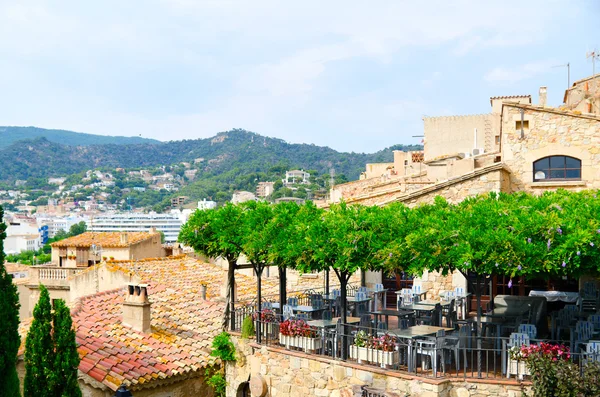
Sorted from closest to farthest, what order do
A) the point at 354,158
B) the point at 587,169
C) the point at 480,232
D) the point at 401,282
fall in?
the point at 480,232
the point at 587,169
the point at 401,282
the point at 354,158

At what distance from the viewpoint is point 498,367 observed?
13422 mm

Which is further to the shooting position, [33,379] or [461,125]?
[461,125]

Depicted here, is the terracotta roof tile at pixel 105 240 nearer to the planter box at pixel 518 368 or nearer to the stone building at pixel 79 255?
the stone building at pixel 79 255

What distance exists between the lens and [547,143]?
19.7m

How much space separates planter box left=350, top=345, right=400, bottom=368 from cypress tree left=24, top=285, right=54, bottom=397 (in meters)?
5.93

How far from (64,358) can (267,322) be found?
183 inches

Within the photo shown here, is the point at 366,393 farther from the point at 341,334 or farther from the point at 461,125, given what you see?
the point at 461,125

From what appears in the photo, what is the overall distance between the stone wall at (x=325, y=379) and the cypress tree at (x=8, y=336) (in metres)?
A: 5.42

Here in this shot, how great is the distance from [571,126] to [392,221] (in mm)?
8598

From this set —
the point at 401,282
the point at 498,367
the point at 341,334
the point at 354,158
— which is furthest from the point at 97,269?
the point at 354,158

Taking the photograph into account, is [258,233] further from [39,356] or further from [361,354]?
[39,356]

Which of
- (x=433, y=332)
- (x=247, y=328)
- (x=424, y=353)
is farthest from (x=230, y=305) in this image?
(x=424, y=353)

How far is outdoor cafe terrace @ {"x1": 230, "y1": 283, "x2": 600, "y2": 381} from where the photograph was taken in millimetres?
12531

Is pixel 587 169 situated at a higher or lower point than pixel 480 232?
higher
